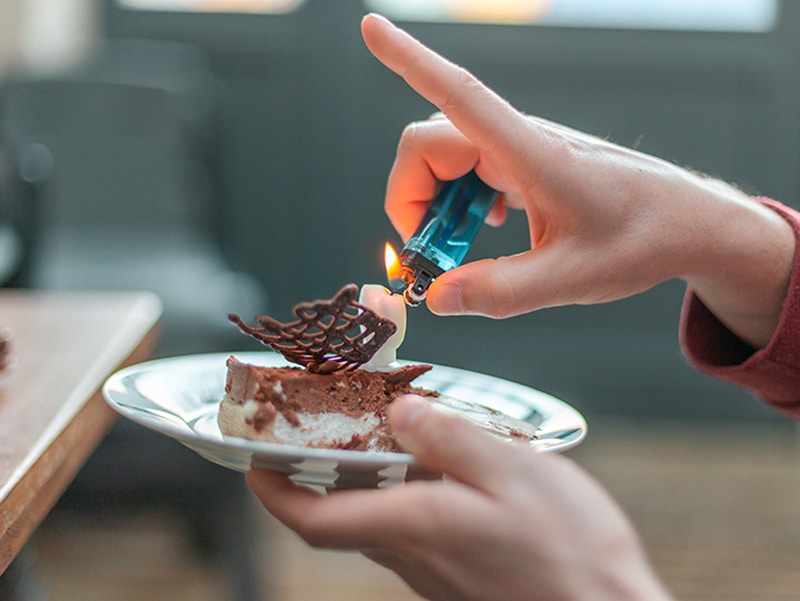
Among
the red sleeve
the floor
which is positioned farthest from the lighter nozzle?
the floor

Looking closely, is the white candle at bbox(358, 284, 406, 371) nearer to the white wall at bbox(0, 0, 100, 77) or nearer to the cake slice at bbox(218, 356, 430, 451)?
the cake slice at bbox(218, 356, 430, 451)

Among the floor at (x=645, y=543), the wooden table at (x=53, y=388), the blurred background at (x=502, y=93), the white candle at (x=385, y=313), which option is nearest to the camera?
the wooden table at (x=53, y=388)

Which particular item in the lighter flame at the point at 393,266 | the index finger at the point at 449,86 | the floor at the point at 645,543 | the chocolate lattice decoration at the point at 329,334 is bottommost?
Result: the floor at the point at 645,543

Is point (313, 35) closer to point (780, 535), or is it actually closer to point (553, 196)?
point (780, 535)

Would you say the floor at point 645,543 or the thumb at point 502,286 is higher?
the thumb at point 502,286

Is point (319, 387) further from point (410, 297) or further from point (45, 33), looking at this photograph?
point (45, 33)

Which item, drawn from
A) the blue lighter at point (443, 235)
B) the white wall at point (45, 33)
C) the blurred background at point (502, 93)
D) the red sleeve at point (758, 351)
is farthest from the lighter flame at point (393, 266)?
the white wall at point (45, 33)

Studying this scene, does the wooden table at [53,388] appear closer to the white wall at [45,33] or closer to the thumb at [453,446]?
the thumb at [453,446]

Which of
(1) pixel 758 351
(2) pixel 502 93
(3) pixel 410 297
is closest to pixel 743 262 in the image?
(1) pixel 758 351
